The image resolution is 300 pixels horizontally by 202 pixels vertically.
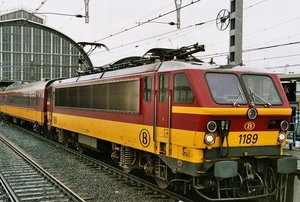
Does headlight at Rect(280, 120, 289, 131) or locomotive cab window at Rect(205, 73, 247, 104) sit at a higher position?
locomotive cab window at Rect(205, 73, 247, 104)

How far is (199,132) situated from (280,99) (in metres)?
2.34

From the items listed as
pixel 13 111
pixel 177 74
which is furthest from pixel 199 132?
pixel 13 111

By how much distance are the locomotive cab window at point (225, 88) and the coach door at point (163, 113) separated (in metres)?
0.97

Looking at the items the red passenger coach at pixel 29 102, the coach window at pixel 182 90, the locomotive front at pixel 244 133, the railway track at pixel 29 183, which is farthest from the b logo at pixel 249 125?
the red passenger coach at pixel 29 102

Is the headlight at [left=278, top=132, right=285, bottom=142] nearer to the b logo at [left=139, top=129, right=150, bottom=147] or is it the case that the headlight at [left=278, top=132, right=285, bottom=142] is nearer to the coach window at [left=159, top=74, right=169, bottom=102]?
the coach window at [left=159, top=74, right=169, bottom=102]

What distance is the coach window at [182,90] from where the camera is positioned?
25.9 feet

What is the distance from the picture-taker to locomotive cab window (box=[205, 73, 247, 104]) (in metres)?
7.89

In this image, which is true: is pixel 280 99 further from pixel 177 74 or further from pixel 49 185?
pixel 49 185

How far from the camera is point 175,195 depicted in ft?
29.7

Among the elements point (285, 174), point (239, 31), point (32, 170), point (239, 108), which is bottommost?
point (32, 170)

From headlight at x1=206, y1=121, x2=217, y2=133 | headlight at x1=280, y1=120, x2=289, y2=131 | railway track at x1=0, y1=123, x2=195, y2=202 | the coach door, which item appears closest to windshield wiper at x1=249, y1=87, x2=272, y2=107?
headlight at x1=280, y1=120, x2=289, y2=131

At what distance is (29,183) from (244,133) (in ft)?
20.2

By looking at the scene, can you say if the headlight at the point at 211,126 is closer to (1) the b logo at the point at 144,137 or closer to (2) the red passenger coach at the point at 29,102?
(1) the b logo at the point at 144,137

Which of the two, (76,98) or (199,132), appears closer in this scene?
(199,132)
